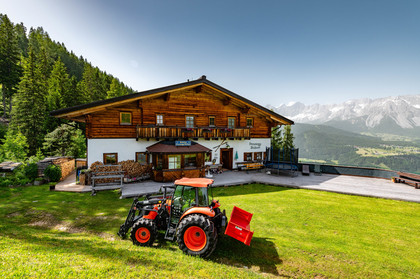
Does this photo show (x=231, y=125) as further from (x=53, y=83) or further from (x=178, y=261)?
(x=53, y=83)

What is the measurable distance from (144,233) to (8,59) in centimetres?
5502

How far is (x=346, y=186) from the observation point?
14109mm

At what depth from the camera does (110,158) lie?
14883mm

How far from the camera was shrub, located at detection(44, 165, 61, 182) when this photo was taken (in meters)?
14.2

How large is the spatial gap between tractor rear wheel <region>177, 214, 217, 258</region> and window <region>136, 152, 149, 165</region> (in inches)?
450

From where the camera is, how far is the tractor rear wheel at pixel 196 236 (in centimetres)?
527

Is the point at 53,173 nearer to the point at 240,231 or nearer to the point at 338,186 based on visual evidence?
the point at 240,231

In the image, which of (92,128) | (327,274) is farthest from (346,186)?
(92,128)

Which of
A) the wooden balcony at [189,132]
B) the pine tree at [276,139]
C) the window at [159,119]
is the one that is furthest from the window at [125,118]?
the pine tree at [276,139]

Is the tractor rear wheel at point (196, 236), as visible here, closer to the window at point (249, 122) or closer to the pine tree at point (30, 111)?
the window at point (249, 122)

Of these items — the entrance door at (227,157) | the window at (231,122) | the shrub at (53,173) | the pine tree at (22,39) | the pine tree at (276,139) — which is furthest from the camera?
the pine tree at (22,39)

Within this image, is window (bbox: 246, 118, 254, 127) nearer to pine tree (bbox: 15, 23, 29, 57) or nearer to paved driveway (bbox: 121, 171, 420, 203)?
paved driveway (bbox: 121, 171, 420, 203)

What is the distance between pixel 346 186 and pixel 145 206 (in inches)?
597

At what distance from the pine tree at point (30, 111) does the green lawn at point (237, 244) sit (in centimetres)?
2790
